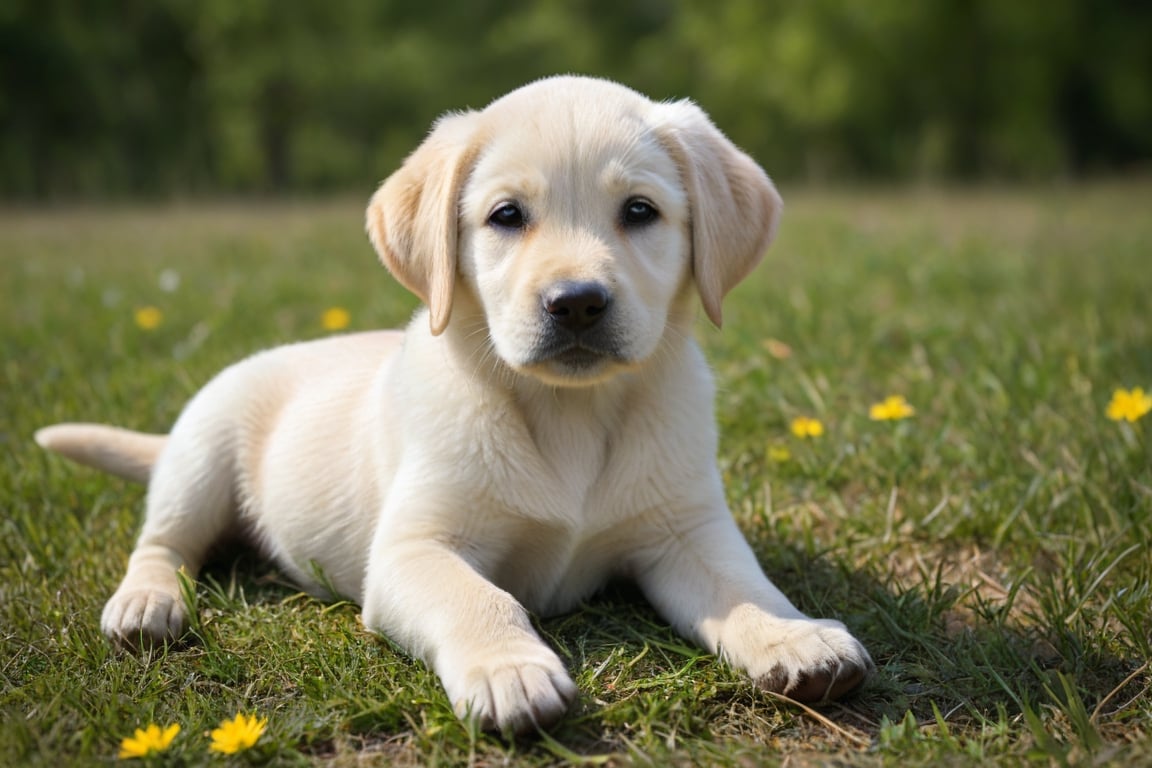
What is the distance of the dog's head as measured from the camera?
Answer: 2.37 meters

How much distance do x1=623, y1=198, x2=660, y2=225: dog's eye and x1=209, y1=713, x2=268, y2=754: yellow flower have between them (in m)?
1.37

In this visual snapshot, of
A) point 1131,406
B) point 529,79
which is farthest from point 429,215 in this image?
point 529,79

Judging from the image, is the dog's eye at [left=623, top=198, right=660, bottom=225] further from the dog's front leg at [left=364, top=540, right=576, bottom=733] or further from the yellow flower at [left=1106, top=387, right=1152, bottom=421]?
the yellow flower at [left=1106, top=387, right=1152, bottom=421]

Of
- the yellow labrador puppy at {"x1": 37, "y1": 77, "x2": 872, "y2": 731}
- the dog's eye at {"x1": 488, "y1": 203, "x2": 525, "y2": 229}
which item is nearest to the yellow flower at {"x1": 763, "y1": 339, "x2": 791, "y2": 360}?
the yellow labrador puppy at {"x1": 37, "y1": 77, "x2": 872, "y2": 731}

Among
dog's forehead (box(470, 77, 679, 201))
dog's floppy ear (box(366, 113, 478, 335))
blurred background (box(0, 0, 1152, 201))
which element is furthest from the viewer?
blurred background (box(0, 0, 1152, 201))

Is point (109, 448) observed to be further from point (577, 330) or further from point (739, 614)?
point (739, 614)

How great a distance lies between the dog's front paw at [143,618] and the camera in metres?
2.51

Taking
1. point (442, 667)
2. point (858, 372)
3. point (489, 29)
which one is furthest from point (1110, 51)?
point (442, 667)

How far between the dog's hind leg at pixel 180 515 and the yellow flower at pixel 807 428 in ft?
6.06

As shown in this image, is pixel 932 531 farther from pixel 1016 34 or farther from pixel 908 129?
pixel 908 129

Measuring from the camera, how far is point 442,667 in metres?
2.15

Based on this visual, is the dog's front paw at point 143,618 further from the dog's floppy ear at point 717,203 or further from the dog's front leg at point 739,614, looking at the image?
the dog's floppy ear at point 717,203

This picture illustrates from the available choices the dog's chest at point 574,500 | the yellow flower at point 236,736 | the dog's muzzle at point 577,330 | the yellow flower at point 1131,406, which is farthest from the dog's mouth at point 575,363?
the yellow flower at point 1131,406

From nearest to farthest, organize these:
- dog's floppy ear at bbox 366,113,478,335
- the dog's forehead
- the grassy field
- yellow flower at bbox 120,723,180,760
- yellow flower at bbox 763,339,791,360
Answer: yellow flower at bbox 120,723,180,760 → the grassy field → the dog's forehead → dog's floppy ear at bbox 366,113,478,335 → yellow flower at bbox 763,339,791,360
